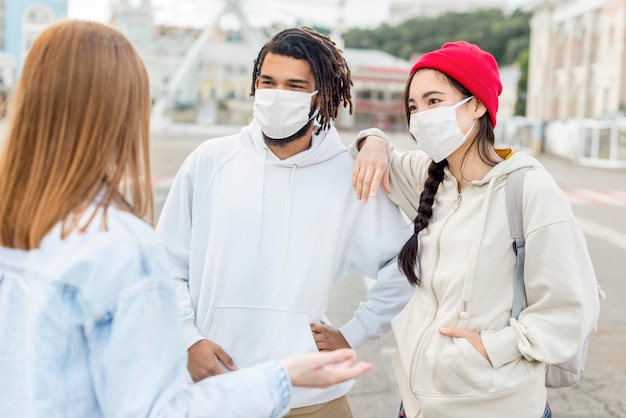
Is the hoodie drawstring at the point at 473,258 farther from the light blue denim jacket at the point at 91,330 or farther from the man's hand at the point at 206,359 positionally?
the light blue denim jacket at the point at 91,330

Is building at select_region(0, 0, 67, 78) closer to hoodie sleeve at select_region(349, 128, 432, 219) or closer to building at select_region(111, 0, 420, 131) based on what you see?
hoodie sleeve at select_region(349, 128, 432, 219)

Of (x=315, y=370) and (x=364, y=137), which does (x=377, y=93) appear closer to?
(x=364, y=137)

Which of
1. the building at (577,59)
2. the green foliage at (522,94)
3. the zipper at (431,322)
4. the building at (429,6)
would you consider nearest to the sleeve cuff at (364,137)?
the zipper at (431,322)

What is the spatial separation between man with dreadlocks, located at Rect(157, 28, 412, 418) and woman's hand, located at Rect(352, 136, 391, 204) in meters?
0.06

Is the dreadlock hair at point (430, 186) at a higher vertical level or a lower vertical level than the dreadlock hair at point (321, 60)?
lower

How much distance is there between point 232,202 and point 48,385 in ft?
3.47

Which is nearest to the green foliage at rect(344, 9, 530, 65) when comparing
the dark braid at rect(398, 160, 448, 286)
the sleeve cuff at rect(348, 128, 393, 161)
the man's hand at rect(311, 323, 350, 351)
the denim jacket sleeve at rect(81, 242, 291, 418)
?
the sleeve cuff at rect(348, 128, 393, 161)

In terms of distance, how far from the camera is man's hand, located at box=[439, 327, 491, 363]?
201 cm

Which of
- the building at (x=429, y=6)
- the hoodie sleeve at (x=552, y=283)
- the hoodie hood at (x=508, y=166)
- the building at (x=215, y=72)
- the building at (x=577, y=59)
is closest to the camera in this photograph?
the hoodie sleeve at (x=552, y=283)

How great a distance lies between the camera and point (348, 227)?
2346mm

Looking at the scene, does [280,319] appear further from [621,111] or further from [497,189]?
[621,111]

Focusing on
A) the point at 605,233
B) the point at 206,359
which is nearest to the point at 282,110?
the point at 206,359

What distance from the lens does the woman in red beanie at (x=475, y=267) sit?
1.95 m

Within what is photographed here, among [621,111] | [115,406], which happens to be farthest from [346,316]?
[621,111]
